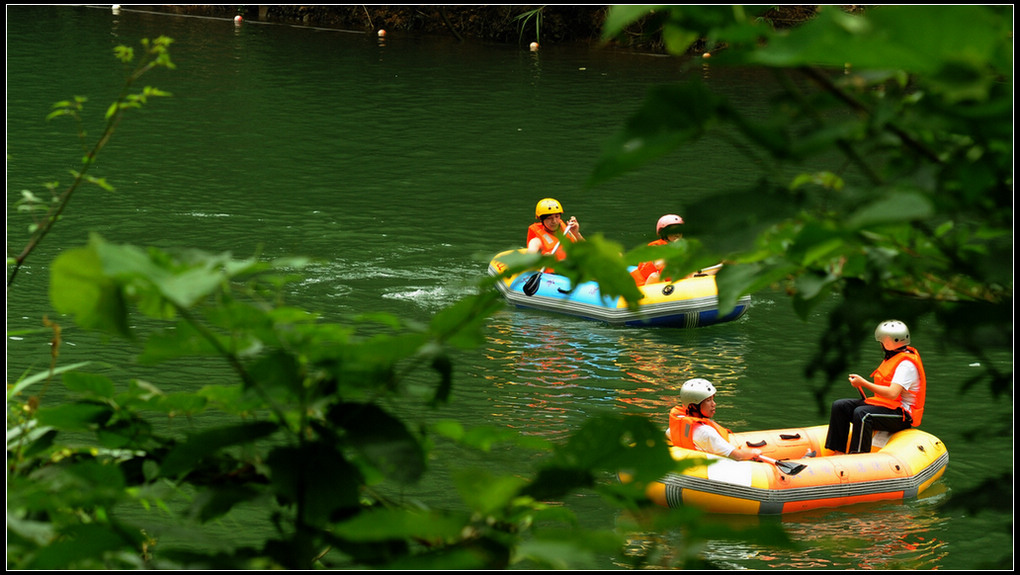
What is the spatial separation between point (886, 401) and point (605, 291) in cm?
778

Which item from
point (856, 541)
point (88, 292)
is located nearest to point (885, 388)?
point (856, 541)

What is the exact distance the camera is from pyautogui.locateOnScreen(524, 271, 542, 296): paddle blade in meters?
12.9

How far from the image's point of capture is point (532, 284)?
1298 cm

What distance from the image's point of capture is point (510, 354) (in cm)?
1138

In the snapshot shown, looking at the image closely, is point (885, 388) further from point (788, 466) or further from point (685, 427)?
point (685, 427)

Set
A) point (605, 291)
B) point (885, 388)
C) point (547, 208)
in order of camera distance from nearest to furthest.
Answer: point (605, 291)
point (885, 388)
point (547, 208)

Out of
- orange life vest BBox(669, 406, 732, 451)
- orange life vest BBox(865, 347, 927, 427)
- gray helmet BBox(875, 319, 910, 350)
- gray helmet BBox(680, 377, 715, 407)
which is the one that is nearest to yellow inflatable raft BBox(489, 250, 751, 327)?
orange life vest BBox(865, 347, 927, 427)

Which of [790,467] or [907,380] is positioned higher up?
[907,380]

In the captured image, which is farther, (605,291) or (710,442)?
(710,442)

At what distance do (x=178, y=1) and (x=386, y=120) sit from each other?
20.0m

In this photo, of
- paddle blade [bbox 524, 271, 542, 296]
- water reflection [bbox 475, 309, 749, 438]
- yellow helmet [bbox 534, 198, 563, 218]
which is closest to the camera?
water reflection [bbox 475, 309, 749, 438]

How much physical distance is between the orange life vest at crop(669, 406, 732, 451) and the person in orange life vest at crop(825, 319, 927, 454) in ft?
4.44

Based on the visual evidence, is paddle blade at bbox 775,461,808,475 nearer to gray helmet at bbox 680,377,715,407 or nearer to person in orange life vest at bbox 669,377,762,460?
person in orange life vest at bbox 669,377,762,460

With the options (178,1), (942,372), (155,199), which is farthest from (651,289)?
(178,1)
